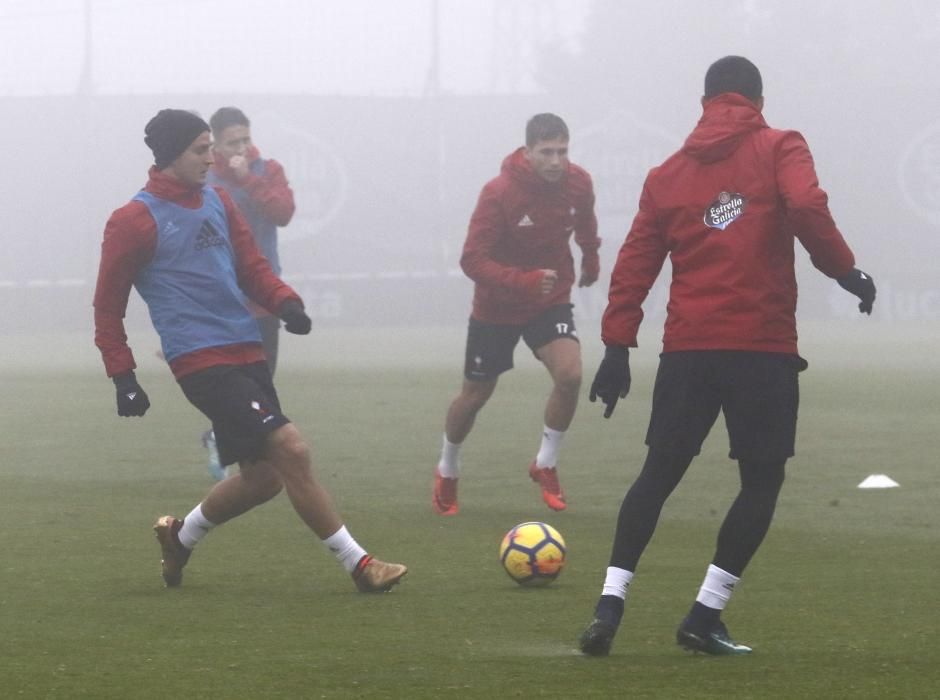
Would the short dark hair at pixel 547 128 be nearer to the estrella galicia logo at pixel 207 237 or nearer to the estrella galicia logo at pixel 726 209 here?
the estrella galicia logo at pixel 207 237

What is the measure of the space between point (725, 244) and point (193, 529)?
8.79 feet

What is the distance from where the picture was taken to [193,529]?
7.38 meters

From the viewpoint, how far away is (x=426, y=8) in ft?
150

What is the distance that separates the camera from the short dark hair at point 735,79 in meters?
5.75

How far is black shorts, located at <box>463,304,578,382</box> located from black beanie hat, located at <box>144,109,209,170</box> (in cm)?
314

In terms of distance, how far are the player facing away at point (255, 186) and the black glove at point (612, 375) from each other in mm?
4877

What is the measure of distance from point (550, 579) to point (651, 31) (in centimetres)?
4298

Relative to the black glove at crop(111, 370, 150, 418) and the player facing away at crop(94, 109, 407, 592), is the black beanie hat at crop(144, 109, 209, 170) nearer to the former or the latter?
the player facing away at crop(94, 109, 407, 592)

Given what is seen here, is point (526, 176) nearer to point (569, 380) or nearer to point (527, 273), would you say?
point (527, 273)

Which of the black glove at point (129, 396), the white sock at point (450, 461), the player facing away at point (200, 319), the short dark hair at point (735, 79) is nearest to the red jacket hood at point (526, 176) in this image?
the white sock at point (450, 461)

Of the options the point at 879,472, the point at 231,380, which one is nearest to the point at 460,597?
the point at 231,380

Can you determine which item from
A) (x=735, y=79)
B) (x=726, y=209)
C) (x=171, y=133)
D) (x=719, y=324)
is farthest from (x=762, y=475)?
(x=171, y=133)

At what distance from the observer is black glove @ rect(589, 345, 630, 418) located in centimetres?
562

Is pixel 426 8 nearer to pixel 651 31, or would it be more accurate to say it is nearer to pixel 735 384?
pixel 651 31
